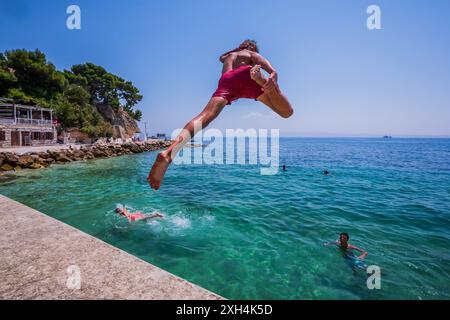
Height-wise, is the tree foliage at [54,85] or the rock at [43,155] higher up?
the tree foliage at [54,85]

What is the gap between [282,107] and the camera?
286 centimetres

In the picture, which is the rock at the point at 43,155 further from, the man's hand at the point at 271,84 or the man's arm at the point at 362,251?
the man's hand at the point at 271,84

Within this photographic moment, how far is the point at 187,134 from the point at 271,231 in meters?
7.08

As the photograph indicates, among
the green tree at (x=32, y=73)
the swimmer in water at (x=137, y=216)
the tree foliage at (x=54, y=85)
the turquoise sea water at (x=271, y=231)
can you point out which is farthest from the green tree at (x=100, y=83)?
the swimmer in water at (x=137, y=216)

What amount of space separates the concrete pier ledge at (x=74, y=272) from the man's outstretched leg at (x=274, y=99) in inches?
89.9

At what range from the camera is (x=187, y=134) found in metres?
2.29

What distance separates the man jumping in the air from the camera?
2.32m

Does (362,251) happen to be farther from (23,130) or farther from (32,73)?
(32,73)

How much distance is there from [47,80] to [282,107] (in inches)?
2121

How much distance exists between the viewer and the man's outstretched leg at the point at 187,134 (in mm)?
2279

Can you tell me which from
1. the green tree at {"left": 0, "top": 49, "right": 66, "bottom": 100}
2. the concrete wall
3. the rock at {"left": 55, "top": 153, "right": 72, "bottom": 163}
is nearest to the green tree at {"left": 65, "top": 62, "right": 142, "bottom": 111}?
the green tree at {"left": 0, "top": 49, "right": 66, "bottom": 100}

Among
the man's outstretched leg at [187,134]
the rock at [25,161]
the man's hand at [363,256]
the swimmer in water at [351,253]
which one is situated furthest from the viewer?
the rock at [25,161]

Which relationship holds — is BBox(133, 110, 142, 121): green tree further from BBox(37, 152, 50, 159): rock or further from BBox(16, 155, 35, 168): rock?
BBox(16, 155, 35, 168): rock
